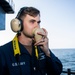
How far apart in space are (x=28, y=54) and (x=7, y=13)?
22.7m

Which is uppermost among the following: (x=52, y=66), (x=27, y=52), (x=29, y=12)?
(x=29, y=12)

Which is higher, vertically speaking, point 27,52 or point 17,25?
point 17,25

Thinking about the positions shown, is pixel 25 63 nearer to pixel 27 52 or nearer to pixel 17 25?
pixel 27 52

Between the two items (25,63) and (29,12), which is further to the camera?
(29,12)

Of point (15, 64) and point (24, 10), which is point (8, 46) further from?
point (24, 10)

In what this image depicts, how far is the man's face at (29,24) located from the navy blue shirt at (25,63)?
0.72 feet

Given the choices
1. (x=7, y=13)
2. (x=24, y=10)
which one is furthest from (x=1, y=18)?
(x=24, y=10)

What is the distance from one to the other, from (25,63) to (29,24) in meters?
0.53

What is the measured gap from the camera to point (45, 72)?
3.47 meters

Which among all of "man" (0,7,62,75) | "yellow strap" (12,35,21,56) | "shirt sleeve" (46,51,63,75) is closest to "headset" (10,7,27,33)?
"man" (0,7,62,75)

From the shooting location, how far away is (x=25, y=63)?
3.39 metres

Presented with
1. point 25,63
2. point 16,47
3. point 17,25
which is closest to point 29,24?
point 17,25

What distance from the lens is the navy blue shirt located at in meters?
3.32

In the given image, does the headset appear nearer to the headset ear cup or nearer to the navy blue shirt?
the headset ear cup
